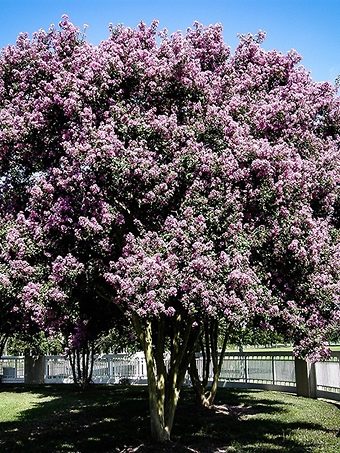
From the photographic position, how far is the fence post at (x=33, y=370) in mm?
22828

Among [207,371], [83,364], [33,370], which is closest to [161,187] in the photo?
[207,371]

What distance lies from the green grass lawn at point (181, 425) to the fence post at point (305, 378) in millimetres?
377

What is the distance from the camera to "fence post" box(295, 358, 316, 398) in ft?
49.7

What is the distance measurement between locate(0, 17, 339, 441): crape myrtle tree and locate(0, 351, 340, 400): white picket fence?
599 cm

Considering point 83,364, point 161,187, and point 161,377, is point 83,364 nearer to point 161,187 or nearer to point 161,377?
point 161,377

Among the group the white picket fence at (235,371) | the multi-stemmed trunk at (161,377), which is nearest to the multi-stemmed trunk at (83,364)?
the white picket fence at (235,371)

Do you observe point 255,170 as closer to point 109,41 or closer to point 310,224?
point 310,224

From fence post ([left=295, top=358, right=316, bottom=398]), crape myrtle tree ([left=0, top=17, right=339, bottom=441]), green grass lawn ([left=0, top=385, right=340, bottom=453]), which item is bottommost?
green grass lawn ([left=0, top=385, right=340, bottom=453])

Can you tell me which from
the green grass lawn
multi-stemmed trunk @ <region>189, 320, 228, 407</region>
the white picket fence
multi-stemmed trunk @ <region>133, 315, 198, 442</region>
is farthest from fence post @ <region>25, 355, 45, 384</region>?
multi-stemmed trunk @ <region>133, 315, 198, 442</region>

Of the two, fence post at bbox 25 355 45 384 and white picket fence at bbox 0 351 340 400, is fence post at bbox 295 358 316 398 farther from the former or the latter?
fence post at bbox 25 355 45 384

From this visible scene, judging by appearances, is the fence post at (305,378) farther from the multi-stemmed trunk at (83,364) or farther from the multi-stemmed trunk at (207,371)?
the multi-stemmed trunk at (83,364)

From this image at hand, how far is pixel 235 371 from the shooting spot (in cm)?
1970

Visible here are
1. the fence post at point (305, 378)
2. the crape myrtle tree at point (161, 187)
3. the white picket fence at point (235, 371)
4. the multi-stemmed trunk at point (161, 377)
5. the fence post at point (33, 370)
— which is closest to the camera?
the crape myrtle tree at point (161, 187)

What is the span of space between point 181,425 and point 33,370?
1342 centimetres
